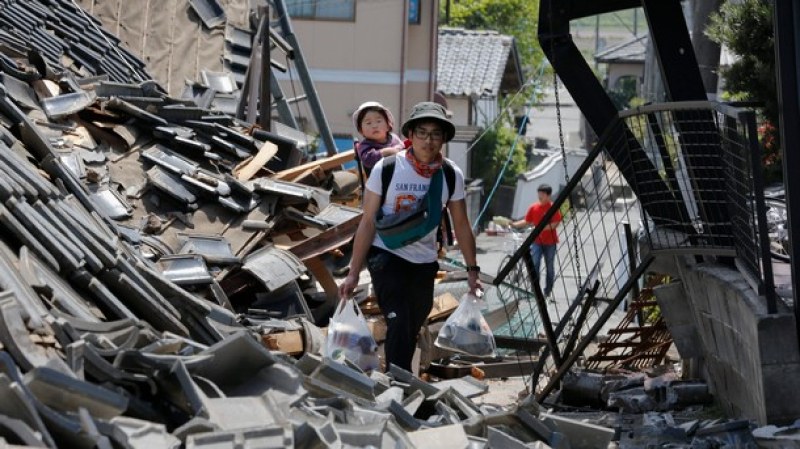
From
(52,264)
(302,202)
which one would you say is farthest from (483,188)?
(52,264)

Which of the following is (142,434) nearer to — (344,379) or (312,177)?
(344,379)

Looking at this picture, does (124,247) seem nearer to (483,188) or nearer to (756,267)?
(756,267)

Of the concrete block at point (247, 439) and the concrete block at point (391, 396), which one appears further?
the concrete block at point (391, 396)

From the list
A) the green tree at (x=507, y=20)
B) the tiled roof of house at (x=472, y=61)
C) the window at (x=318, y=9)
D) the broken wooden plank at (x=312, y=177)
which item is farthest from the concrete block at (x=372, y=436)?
the green tree at (x=507, y=20)

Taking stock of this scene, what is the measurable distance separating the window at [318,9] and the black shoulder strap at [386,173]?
90.7ft

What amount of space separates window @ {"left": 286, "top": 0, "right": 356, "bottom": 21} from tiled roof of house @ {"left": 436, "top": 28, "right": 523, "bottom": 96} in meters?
6.73

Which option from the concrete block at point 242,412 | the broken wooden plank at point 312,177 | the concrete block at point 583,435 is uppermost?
the broken wooden plank at point 312,177

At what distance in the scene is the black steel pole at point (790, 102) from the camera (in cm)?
802

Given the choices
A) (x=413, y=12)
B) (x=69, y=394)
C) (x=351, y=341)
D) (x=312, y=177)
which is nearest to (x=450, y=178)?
(x=351, y=341)

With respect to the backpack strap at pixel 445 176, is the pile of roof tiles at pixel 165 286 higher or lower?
Answer: lower

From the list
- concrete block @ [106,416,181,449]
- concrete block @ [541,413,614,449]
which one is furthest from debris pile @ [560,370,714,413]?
concrete block @ [106,416,181,449]

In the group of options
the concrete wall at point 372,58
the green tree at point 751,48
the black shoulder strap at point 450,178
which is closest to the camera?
the black shoulder strap at point 450,178

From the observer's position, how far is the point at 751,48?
11445 mm

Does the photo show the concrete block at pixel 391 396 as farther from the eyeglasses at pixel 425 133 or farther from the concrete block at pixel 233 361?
the eyeglasses at pixel 425 133
